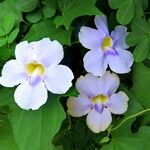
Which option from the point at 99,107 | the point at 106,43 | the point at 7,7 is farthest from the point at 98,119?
the point at 7,7

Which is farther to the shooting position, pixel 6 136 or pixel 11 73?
pixel 6 136

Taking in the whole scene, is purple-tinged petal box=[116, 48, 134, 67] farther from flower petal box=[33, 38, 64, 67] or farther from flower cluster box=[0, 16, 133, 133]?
flower petal box=[33, 38, 64, 67]

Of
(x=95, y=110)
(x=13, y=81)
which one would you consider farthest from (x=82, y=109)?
(x=13, y=81)

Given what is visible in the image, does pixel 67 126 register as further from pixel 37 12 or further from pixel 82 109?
pixel 37 12

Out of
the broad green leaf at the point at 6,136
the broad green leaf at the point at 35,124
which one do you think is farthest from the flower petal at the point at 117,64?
the broad green leaf at the point at 6,136

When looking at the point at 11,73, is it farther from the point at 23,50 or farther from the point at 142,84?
the point at 142,84

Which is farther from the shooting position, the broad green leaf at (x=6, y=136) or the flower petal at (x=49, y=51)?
the broad green leaf at (x=6, y=136)

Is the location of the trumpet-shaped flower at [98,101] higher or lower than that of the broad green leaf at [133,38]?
lower

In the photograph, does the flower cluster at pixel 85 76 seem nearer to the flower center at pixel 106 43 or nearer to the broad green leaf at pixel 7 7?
the flower center at pixel 106 43
